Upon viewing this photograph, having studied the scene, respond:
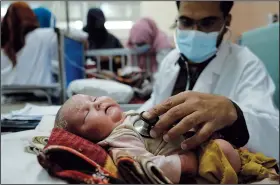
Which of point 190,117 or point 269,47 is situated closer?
point 190,117

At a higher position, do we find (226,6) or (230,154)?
(226,6)

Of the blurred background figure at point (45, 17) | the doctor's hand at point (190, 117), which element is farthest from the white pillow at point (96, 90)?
the blurred background figure at point (45, 17)

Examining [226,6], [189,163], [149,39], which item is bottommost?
[149,39]

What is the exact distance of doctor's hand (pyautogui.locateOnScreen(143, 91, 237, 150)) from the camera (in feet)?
1.74

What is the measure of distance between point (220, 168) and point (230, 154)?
53 mm

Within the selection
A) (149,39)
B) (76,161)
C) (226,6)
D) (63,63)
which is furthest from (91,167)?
(149,39)

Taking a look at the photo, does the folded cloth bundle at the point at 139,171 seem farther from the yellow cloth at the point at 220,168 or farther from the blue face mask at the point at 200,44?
the blue face mask at the point at 200,44

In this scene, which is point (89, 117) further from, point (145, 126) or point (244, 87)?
point (244, 87)

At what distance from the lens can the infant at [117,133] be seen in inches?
19.8

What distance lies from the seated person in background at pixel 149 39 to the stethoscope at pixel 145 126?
189 cm

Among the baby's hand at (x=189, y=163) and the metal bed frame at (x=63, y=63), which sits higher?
the baby's hand at (x=189, y=163)

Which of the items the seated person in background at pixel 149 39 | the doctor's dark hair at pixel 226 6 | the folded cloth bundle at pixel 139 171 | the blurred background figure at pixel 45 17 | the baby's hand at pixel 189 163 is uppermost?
the doctor's dark hair at pixel 226 6

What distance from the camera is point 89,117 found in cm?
56

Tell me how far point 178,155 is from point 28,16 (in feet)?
4.62
